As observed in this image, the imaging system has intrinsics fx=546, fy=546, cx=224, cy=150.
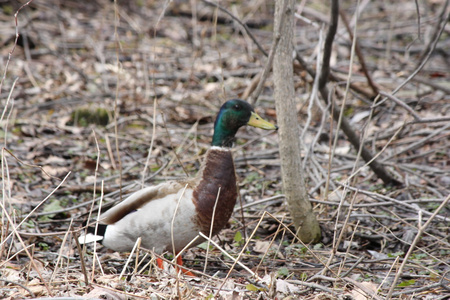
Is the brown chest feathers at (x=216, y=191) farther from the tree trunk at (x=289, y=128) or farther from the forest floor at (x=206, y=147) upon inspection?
the tree trunk at (x=289, y=128)

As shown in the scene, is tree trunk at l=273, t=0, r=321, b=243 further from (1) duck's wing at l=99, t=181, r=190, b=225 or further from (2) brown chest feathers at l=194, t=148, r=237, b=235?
(1) duck's wing at l=99, t=181, r=190, b=225

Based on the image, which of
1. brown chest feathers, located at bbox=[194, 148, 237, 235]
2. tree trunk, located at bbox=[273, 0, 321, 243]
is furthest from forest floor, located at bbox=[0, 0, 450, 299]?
brown chest feathers, located at bbox=[194, 148, 237, 235]

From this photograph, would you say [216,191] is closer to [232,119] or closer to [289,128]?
[232,119]

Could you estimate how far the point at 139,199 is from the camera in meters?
3.75

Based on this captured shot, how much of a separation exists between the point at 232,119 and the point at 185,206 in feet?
2.42

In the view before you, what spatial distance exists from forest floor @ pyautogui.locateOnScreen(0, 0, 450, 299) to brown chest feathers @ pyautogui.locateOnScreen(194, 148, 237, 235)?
30 cm

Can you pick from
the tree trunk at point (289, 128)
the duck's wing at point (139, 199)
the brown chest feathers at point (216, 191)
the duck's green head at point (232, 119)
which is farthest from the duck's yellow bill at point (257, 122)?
the duck's wing at point (139, 199)

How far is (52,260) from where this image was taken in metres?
3.84

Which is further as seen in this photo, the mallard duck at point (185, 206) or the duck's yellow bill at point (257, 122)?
the duck's yellow bill at point (257, 122)

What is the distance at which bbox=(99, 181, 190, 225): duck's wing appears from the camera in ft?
12.3

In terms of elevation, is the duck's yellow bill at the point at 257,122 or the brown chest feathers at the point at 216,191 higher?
the duck's yellow bill at the point at 257,122

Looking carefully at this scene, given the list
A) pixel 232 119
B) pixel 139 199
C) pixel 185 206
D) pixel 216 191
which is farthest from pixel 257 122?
pixel 139 199

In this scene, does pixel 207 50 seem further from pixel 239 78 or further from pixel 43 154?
pixel 43 154

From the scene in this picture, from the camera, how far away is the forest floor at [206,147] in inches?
120
